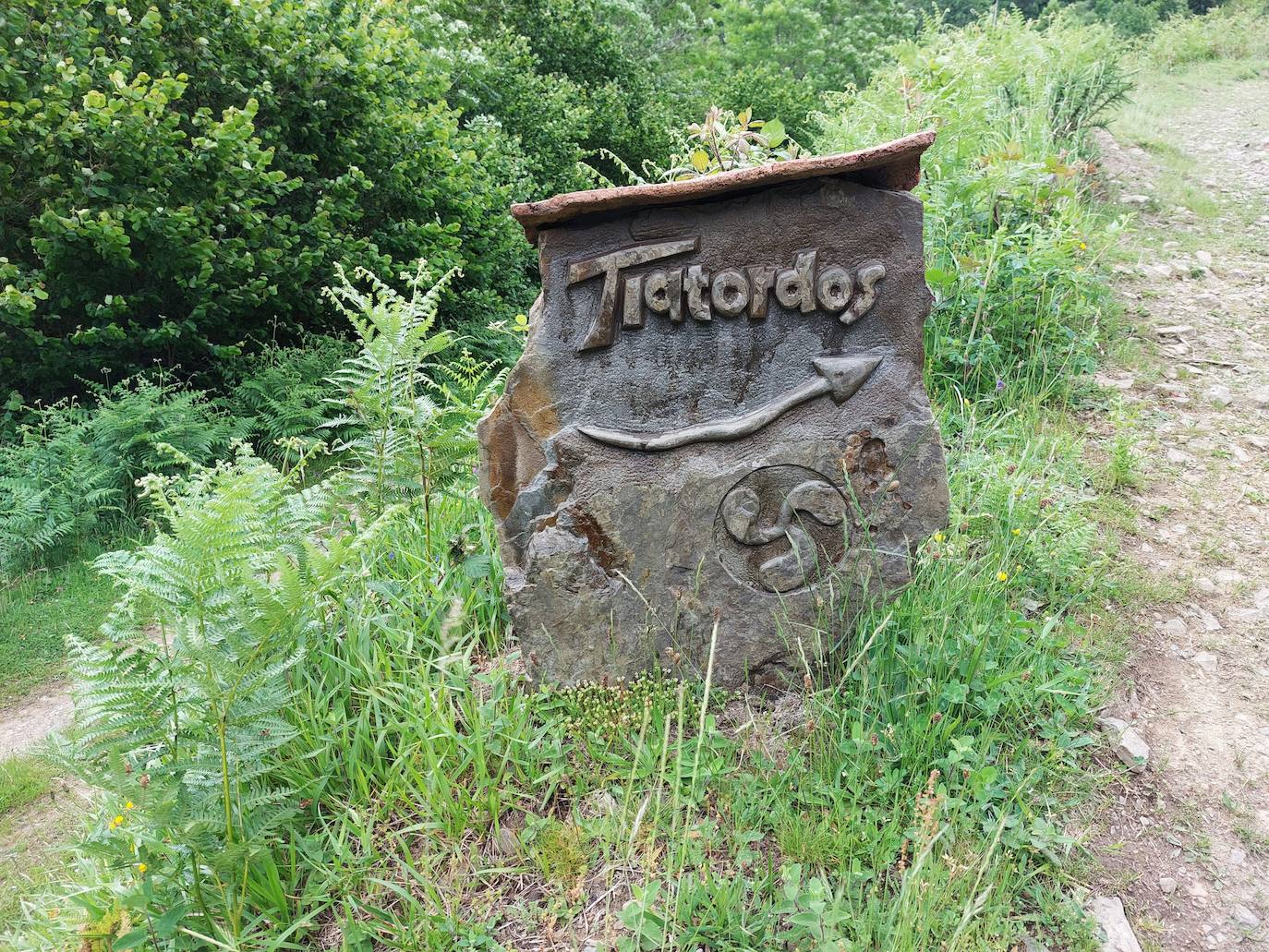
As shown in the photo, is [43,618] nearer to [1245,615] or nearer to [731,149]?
[731,149]

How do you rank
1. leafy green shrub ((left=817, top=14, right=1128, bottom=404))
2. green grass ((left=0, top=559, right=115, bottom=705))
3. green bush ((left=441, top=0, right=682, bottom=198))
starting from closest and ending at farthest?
1. green grass ((left=0, top=559, right=115, bottom=705))
2. leafy green shrub ((left=817, top=14, right=1128, bottom=404))
3. green bush ((left=441, top=0, right=682, bottom=198))

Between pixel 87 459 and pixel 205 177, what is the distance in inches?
63.4

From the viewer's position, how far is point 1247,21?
47.6 feet

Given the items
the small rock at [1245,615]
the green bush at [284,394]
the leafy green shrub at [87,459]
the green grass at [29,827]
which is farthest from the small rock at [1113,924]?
the leafy green shrub at [87,459]

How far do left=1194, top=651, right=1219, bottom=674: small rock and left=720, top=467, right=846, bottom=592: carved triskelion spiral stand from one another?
1.38 meters

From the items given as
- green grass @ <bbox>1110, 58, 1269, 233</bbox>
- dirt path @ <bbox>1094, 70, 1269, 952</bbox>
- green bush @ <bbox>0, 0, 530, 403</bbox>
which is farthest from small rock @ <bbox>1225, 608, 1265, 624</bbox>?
green bush @ <bbox>0, 0, 530, 403</bbox>

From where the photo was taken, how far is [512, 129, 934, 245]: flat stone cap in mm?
2275

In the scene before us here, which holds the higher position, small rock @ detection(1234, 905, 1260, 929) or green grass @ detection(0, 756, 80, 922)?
green grass @ detection(0, 756, 80, 922)

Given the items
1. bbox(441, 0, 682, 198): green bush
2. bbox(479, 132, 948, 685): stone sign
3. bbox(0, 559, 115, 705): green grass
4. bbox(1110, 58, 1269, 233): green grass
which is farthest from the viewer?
bbox(441, 0, 682, 198): green bush

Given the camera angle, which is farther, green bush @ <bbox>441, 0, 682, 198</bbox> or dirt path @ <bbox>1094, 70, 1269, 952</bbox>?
green bush @ <bbox>441, 0, 682, 198</bbox>

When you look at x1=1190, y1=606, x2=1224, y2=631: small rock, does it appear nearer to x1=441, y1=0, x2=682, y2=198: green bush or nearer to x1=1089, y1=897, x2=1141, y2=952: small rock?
x1=1089, y1=897, x2=1141, y2=952: small rock

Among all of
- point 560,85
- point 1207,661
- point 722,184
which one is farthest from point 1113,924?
point 560,85

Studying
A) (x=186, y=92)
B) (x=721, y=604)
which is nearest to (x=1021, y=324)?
(x=721, y=604)

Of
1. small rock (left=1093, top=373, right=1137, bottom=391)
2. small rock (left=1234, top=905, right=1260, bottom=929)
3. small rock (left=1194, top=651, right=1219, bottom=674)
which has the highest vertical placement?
small rock (left=1093, top=373, right=1137, bottom=391)
